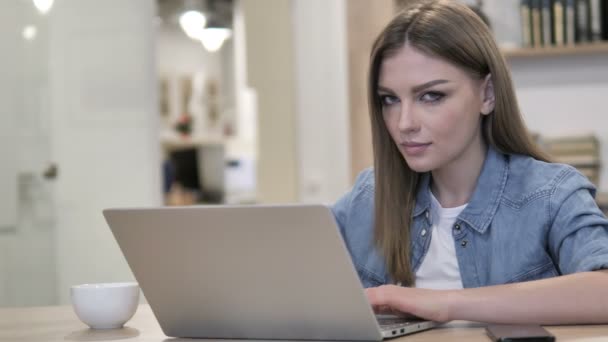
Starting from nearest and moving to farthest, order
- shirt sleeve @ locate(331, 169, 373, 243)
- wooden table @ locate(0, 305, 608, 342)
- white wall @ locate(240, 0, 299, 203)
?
wooden table @ locate(0, 305, 608, 342) < shirt sleeve @ locate(331, 169, 373, 243) < white wall @ locate(240, 0, 299, 203)

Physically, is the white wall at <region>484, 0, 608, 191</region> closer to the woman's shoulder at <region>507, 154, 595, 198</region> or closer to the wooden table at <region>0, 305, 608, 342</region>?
the woman's shoulder at <region>507, 154, 595, 198</region>

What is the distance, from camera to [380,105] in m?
1.75

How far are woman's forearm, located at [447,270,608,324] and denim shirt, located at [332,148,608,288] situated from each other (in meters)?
0.20

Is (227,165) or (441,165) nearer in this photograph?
(441,165)

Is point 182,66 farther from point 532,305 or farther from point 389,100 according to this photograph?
point 532,305

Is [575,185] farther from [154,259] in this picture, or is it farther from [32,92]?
[32,92]

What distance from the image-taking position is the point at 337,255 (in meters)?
1.09

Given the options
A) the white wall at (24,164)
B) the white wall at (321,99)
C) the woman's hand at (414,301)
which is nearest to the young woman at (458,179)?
the woman's hand at (414,301)

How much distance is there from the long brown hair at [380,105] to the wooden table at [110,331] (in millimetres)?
427

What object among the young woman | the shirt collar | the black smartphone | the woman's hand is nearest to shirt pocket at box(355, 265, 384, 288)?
the young woman

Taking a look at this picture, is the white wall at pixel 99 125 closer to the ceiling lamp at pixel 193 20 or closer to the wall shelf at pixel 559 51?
the wall shelf at pixel 559 51

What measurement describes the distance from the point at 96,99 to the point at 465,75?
255 centimetres

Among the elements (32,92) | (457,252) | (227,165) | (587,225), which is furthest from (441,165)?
(227,165)

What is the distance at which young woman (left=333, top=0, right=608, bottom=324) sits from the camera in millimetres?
1583
